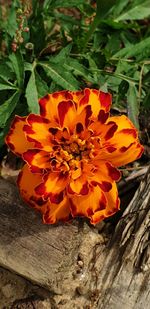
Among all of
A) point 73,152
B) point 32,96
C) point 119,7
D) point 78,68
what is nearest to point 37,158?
point 73,152

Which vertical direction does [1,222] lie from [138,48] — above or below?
below

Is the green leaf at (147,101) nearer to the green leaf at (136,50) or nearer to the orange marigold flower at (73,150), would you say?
the green leaf at (136,50)

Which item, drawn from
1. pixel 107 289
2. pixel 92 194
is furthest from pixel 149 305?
pixel 92 194

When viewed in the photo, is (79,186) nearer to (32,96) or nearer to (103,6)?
(32,96)

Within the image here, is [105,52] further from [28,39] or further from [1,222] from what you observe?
[1,222]

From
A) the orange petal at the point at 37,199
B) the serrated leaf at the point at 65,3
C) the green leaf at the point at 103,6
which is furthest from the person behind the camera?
the serrated leaf at the point at 65,3

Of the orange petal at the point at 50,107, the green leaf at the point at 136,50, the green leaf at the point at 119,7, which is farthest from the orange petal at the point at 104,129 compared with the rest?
the green leaf at the point at 119,7
